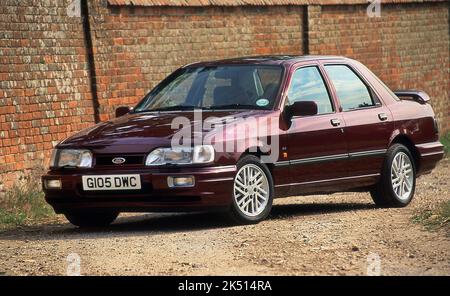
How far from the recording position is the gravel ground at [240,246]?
8.73m

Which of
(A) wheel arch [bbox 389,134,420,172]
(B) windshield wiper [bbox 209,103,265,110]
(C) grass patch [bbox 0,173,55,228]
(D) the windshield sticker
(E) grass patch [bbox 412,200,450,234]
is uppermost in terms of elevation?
(D) the windshield sticker

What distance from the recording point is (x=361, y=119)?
1253 centimetres

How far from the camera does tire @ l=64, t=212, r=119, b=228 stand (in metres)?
11.5

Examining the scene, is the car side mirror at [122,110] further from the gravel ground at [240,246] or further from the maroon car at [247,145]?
the gravel ground at [240,246]

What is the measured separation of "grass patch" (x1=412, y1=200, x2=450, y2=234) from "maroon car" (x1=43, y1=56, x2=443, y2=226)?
0.98 meters

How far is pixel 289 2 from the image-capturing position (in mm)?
18656

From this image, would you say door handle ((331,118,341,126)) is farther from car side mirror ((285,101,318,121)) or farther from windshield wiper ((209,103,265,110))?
windshield wiper ((209,103,265,110))

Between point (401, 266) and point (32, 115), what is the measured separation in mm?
6533

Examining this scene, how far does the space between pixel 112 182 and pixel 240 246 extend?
1569 mm

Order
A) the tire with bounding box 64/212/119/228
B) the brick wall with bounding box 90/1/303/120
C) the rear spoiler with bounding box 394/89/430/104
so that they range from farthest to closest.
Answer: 1. the brick wall with bounding box 90/1/303/120
2. the rear spoiler with bounding box 394/89/430/104
3. the tire with bounding box 64/212/119/228

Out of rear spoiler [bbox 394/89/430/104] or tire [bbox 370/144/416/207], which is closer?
tire [bbox 370/144/416/207]

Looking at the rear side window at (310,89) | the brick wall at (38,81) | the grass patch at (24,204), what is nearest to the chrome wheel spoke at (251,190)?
the rear side window at (310,89)

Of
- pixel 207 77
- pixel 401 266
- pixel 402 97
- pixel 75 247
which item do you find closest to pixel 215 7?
pixel 402 97

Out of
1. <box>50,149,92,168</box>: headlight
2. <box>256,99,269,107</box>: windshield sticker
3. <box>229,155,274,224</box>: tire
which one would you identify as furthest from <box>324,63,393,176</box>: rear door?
<box>50,149,92,168</box>: headlight
